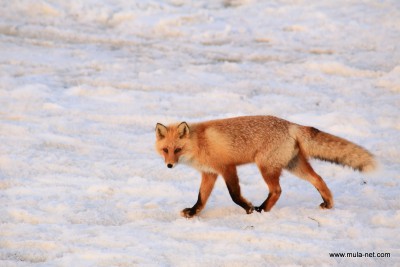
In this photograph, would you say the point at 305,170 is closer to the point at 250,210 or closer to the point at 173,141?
the point at 250,210

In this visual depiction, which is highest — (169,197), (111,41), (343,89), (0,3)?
(0,3)

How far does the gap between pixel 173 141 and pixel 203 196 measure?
0.62m

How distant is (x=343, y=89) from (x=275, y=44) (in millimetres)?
2719

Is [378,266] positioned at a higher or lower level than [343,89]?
lower

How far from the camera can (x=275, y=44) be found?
12.0 meters

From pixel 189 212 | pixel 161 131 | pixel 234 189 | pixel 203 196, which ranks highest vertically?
pixel 161 131

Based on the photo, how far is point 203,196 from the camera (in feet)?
18.0

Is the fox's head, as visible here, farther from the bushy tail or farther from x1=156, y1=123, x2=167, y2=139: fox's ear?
the bushy tail

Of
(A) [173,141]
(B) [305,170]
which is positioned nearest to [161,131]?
(A) [173,141]

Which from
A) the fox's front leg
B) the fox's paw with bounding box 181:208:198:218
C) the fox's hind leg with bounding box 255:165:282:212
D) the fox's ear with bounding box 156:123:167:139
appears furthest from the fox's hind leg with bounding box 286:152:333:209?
the fox's ear with bounding box 156:123:167:139

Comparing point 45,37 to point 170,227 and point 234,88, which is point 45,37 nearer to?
point 234,88

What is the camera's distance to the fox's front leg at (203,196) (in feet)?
17.7

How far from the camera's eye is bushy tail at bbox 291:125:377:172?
532 cm

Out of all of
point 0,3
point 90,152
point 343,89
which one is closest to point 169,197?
point 90,152
